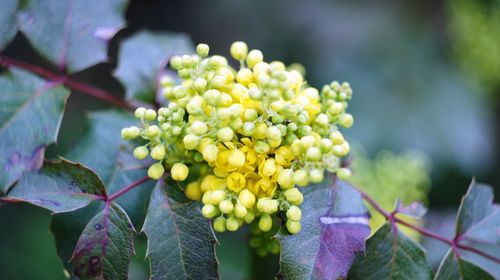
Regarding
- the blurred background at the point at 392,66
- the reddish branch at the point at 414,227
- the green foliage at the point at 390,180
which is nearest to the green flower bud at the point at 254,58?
the reddish branch at the point at 414,227

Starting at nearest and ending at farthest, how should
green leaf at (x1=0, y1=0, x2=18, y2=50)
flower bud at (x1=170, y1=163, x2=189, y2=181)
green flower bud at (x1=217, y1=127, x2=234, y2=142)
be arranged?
green flower bud at (x1=217, y1=127, x2=234, y2=142) → flower bud at (x1=170, y1=163, x2=189, y2=181) → green leaf at (x1=0, y1=0, x2=18, y2=50)

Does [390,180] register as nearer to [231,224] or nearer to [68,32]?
[231,224]

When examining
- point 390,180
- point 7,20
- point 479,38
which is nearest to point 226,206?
point 7,20

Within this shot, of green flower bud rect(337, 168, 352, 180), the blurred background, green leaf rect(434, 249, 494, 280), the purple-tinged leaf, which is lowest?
the blurred background

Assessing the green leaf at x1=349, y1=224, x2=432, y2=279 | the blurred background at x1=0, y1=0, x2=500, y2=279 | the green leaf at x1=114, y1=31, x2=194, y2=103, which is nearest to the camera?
the green leaf at x1=349, y1=224, x2=432, y2=279

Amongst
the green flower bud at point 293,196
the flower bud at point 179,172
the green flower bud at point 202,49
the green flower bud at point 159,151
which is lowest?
the flower bud at point 179,172

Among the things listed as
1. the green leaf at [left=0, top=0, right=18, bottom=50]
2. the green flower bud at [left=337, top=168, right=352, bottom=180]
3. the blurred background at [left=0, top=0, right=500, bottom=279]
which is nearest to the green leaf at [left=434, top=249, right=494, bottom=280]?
the green flower bud at [left=337, top=168, right=352, bottom=180]

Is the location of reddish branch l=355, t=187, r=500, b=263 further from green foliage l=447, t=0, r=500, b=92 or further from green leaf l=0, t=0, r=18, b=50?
green foliage l=447, t=0, r=500, b=92

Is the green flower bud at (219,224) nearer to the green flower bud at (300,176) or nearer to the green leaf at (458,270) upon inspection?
the green flower bud at (300,176)
